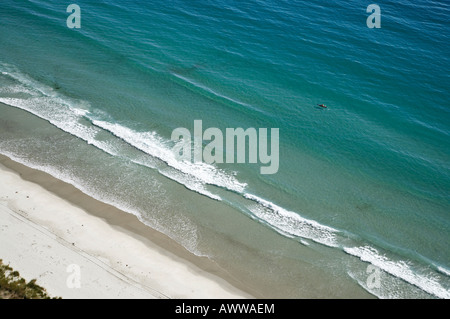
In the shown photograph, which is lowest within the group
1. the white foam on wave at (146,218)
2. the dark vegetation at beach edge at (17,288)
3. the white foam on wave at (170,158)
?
the dark vegetation at beach edge at (17,288)

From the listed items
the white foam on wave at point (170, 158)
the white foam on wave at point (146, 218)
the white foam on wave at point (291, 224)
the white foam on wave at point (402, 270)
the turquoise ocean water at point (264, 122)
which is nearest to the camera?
the white foam on wave at point (402, 270)

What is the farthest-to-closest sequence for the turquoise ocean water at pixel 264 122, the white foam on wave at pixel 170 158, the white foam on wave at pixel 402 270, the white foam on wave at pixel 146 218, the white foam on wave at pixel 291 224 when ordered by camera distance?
1. the white foam on wave at pixel 170 158
2. the white foam on wave at pixel 291 224
3. the turquoise ocean water at pixel 264 122
4. the white foam on wave at pixel 146 218
5. the white foam on wave at pixel 402 270

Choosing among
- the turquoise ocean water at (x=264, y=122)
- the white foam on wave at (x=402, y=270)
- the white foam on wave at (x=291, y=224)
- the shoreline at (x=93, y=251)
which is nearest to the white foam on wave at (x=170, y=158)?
the turquoise ocean water at (x=264, y=122)

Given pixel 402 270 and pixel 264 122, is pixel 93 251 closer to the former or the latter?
pixel 264 122

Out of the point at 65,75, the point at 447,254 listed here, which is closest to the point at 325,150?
the point at 447,254

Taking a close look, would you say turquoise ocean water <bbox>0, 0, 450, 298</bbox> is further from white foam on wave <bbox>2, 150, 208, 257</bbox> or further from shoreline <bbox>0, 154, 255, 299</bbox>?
shoreline <bbox>0, 154, 255, 299</bbox>

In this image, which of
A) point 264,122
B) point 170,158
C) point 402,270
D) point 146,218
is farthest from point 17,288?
point 264,122

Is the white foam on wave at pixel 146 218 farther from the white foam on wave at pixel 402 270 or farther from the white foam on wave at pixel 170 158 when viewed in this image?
the white foam on wave at pixel 402 270
